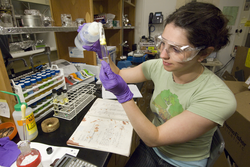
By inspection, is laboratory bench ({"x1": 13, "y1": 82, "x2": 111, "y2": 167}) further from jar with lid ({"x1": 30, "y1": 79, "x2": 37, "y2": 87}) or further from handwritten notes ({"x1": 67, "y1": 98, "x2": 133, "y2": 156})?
jar with lid ({"x1": 30, "y1": 79, "x2": 37, "y2": 87})

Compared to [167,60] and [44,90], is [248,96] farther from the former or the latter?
[44,90]

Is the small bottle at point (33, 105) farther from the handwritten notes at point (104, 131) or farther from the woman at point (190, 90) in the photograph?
the woman at point (190, 90)

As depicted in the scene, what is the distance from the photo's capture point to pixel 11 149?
685mm

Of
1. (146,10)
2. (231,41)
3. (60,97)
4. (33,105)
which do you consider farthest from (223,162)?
(146,10)

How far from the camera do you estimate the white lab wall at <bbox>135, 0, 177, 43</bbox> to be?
2859 mm

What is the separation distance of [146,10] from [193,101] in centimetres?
290

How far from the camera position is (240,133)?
1.33 metres

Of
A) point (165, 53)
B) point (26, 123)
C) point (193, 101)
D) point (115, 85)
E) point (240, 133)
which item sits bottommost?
point (240, 133)

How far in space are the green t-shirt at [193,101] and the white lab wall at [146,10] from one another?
2.36m

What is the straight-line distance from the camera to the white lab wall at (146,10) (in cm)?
286

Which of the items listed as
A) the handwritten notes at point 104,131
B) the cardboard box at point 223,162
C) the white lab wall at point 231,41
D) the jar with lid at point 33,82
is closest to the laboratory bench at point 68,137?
the handwritten notes at point 104,131

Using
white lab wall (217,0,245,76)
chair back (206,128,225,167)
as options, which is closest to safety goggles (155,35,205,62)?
chair back (206,128,225,167)

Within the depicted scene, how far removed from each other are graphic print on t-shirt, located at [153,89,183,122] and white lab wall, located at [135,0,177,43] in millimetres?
2418

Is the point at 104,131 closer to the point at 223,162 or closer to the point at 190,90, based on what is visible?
the point at 190,90
